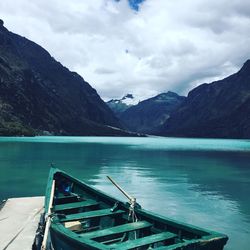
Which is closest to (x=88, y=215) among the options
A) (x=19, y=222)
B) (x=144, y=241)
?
(x=144, y=241)

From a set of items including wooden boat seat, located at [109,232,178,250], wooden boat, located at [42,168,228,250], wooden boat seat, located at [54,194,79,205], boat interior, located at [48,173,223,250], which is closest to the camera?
wooden boat, located at [42,168,228,250]

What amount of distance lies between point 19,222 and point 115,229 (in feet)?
24.5

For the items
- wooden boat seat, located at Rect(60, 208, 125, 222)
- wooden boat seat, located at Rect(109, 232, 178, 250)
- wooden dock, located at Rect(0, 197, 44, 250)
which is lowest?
wooden dock, located at Rect(0, 197, 44, 250)

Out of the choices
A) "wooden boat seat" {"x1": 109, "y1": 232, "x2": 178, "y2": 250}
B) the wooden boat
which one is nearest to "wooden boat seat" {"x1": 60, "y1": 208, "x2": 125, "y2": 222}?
the wooden boat

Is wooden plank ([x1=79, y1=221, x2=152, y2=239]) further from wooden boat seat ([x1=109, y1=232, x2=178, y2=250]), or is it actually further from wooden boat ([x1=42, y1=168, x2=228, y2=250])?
wooden boat seat ([x1=109, y1=232, x2=178, y2=250])

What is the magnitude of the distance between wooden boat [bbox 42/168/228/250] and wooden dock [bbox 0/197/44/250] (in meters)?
1.51

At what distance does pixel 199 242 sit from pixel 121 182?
31.1 metres

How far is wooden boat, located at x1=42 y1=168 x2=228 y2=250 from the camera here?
1056 cm

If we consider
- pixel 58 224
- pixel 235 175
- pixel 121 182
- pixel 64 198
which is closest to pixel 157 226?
pixel 58 224

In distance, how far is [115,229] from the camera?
→ 497 inches

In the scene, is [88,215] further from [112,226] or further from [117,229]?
[117,229]

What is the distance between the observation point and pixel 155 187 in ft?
122

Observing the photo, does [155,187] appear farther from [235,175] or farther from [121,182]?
[235,175]

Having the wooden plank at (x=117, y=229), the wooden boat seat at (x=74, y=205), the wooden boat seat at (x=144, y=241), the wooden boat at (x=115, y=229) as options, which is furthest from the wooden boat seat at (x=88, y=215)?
the wooden boat seat at (x=144, y=241)
